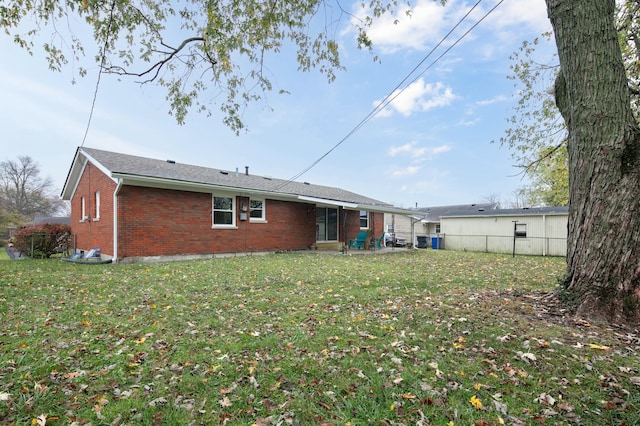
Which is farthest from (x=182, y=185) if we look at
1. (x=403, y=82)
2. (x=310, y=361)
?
(x=310, y=361)

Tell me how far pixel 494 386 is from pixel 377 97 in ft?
32.2

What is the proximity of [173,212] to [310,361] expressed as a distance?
9871 mm

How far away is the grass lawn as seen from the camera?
2.40 metres

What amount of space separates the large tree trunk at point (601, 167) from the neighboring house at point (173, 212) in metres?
9.89

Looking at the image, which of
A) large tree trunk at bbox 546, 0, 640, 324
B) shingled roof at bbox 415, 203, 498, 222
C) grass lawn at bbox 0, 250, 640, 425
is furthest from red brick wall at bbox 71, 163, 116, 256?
shingled roof at bbox 415, 203, 498, 222

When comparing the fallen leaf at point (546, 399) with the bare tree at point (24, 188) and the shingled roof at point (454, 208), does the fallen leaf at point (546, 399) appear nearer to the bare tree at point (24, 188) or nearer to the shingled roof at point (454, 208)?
the shingled roof at point (454, 208)

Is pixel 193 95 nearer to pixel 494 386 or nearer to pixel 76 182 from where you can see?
pixel 494 386

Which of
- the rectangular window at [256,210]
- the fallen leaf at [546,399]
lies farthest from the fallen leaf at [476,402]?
Result: the rectangular window at [256,210]

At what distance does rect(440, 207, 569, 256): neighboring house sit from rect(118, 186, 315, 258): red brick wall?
1296 centimetres

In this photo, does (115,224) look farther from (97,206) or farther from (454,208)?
(454,208)

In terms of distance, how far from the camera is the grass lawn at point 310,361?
7.89 ft

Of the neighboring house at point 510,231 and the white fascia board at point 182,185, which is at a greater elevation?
the white fascia board at point 182,185

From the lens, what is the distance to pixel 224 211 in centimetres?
1288

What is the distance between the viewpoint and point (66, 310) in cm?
485
